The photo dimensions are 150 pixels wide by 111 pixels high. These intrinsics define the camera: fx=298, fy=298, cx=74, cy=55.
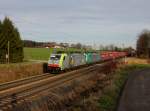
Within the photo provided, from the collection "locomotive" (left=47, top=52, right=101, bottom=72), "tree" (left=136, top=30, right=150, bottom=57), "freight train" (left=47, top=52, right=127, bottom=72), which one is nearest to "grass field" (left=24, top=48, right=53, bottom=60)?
"freight train" (left=47, top=52, right=127, bottom=72)

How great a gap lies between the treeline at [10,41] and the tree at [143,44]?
180 ft

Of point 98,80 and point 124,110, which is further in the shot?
point 98,80

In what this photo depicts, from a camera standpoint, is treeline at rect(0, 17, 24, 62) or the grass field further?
the grass field

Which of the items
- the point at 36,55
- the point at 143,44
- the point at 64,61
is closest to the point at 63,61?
the point at 64,61

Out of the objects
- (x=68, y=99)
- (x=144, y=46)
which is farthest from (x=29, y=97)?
(x=144, y=46)

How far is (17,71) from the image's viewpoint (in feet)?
116

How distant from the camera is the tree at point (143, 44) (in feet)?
342

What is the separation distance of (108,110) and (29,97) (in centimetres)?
716

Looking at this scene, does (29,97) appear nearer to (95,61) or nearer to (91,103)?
(91,103)

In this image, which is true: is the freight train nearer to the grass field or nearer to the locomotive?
the locomotive

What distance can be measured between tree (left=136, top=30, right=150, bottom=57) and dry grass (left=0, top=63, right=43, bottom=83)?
6811 cm

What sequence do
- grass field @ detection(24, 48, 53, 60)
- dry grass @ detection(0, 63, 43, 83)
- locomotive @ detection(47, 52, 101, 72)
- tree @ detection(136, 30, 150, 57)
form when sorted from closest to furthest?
dry grass @ detection(0, 63, 43, 83), locomotive @ detection(47, 52, 101, 72), grass field @ detection(24, 48, 53, 60), tree @ detection(136, 30, 150, 57)

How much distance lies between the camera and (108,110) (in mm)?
14508

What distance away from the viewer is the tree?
342 feet
